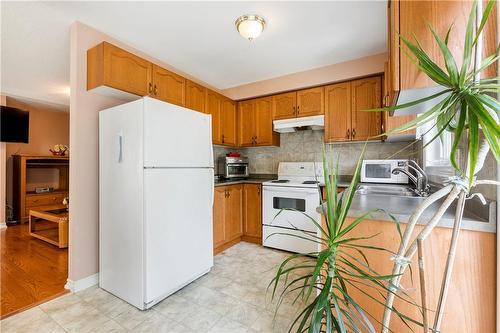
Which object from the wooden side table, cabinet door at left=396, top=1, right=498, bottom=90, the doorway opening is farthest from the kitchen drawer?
cabinet door at left=396, top=1, right=498, bottom=90

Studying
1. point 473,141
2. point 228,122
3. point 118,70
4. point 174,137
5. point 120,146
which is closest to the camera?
point 473,141

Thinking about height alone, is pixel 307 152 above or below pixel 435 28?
below

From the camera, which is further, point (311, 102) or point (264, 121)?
point (264, 121)

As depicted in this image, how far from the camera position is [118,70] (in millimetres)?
2080

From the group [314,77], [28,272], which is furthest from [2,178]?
[314,77]

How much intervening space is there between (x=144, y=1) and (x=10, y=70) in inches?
114

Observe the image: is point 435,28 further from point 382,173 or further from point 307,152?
point 307,152

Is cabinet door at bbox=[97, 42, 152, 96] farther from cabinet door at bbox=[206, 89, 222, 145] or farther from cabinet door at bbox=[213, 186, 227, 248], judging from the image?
cabinet door at bbox=[213, 186, 227, 248]

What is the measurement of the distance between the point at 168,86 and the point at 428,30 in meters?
2.40

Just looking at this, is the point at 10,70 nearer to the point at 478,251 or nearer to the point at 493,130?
the point at 493,130

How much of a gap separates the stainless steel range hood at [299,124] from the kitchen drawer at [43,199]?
521cm

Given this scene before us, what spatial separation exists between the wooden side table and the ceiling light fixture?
3.25m

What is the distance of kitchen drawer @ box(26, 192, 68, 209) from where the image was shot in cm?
458

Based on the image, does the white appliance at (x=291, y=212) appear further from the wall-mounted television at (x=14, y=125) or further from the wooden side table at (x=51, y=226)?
the wall-mounted television at (x=14, y=125)
